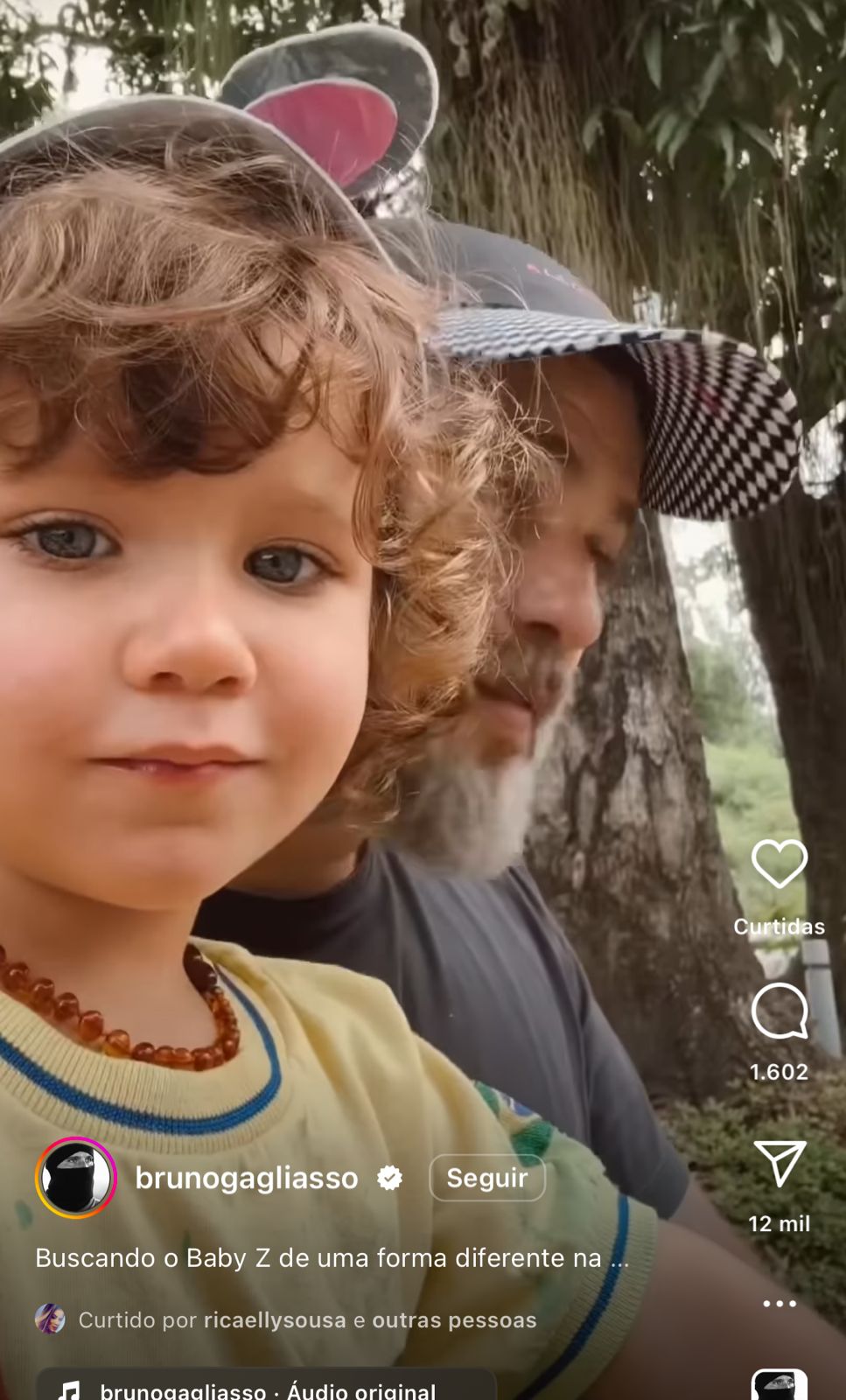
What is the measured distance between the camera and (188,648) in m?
0.66

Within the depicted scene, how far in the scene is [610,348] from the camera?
841 mm

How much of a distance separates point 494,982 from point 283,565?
0.33 m

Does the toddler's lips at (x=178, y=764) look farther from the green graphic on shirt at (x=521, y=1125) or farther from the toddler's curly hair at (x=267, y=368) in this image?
the green graphic on shirt at (x=521, y=1125)

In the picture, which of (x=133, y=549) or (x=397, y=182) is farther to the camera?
(x=397, y=182)

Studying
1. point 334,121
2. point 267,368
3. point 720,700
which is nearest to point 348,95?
point 334,121

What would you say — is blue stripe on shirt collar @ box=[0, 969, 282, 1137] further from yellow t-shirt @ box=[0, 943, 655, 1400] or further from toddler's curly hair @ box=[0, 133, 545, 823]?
toddler's curly hair @ box=[0, 133, 545, 823]

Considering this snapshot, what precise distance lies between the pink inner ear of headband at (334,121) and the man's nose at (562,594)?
0.88ft

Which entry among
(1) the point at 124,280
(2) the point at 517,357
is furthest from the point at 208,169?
(2) the point at 517,357

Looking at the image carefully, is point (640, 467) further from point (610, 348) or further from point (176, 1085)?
point (176, 1085)

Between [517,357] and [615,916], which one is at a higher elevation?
[517,357]

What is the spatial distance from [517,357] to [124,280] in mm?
269

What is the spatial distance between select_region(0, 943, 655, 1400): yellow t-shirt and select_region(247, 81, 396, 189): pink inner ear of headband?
0.50m

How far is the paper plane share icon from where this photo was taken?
839 mm

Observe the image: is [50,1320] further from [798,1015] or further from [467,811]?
[798,1015]
